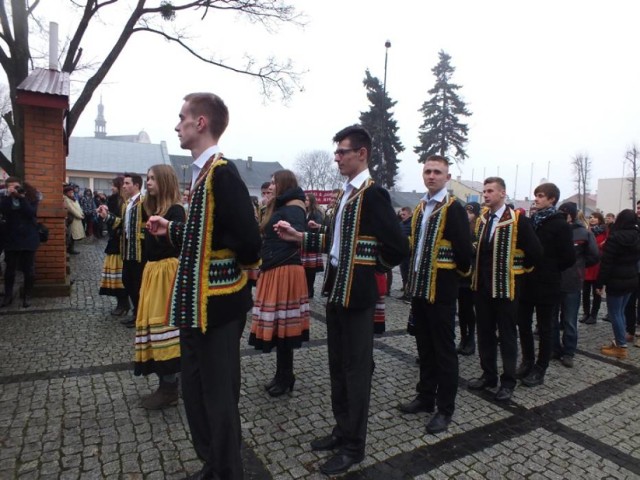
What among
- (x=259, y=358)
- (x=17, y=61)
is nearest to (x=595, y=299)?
(x=259, y=358)

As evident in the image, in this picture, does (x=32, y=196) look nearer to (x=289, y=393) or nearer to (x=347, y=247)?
(x=289, y=393)

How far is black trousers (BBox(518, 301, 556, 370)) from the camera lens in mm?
4832

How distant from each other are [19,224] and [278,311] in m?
5.14

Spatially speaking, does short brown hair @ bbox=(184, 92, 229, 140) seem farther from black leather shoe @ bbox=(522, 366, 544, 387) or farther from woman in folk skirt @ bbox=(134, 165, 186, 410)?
black leather shoe @ bbox=(522, 366, 544, 387)

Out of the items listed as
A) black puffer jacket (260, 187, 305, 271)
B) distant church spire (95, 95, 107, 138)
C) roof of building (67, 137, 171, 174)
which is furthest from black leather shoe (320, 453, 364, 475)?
distant church spire (95, 95, 107, 138)

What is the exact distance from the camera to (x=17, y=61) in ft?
38.1

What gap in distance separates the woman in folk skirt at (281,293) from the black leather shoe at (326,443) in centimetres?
97

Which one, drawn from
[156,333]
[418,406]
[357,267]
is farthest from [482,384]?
[156,333]

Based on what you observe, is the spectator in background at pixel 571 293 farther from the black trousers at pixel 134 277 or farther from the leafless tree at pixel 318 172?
the leafless tree at pixel 318 172

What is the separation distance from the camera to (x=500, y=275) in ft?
14.0

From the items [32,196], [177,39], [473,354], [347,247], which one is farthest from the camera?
[177,39]

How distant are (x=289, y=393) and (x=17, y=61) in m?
12.5

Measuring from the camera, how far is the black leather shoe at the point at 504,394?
13.9 feet

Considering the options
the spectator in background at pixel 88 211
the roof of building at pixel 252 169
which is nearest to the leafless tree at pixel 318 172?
the roof of building at pixel 252 169
